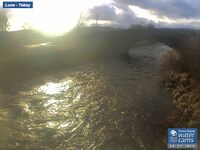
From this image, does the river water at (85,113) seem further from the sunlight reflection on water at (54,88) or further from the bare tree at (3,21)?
the bare tree at (3,21)

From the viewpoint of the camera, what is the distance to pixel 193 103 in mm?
26547

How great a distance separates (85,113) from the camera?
24859 millimetres

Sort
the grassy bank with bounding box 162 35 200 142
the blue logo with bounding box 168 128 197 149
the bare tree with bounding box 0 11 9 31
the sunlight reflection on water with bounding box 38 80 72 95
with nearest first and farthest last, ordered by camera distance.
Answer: the blue logo with bounding box 168 128 197 149
the grassy bank with bounding box 162 35 200 142
the sunlight reflection on water with bounding box 38 80 72 95
the bare tree with bounding box 0 11 9 31

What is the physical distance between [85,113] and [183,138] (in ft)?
28.8

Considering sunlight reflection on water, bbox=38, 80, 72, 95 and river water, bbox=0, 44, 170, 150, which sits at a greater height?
sunlight reflection on water, bbox=38, 80, 72, 95

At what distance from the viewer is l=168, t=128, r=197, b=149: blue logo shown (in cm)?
1848

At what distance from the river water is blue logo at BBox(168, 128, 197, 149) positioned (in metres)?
0.76

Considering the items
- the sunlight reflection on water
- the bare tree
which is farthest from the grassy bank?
the bare tree

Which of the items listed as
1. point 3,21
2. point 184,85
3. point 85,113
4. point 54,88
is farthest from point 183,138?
point 3,21

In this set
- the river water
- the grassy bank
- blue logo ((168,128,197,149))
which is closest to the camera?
blue logo ((168,128,197,149))

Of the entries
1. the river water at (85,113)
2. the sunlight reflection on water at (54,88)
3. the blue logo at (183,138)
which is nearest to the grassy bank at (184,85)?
the river water at (85,113)

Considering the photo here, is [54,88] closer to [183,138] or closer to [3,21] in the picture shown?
[183,138]

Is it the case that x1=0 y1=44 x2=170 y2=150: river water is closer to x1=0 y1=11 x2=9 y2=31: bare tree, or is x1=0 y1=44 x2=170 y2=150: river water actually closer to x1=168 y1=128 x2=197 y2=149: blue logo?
x1=168 y1=128 x2=197 y2=149: blue logo

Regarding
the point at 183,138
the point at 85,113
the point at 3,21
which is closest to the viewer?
the point at 183,138
